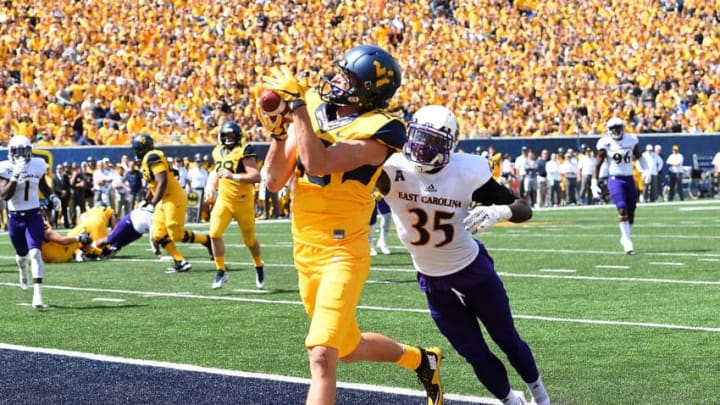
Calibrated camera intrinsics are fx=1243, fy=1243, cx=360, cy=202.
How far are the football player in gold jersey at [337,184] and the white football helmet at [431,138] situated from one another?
23 centimetres

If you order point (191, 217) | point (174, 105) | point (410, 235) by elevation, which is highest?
point (410, 235)

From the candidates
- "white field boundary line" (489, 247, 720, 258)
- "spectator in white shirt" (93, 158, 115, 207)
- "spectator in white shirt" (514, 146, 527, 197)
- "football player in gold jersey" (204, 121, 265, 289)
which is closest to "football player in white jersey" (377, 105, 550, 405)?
"football player in gold jersey" (204, 121, 265, 289)

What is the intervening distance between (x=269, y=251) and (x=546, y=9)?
80.0 feet

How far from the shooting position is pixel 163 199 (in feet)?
50.1

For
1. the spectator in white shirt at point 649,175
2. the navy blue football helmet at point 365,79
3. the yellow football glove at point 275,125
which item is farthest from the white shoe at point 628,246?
the spectator in white shirt at point 649,175

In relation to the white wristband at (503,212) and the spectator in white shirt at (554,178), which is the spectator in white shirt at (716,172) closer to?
the spectator in white shirt at (554,178)

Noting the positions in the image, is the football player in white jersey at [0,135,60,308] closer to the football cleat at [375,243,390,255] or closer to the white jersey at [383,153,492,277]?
the football cleat at [375,243,390,255]

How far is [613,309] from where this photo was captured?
10336 mm

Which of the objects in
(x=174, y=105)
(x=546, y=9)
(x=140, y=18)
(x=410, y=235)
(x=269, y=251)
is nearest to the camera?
(x=410, y=235)

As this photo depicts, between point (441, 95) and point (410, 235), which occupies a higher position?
point (410, 235)

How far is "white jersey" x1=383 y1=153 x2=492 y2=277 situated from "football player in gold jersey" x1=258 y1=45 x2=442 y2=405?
30 centimetres

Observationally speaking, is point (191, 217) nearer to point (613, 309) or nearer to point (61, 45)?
point (61, 45)

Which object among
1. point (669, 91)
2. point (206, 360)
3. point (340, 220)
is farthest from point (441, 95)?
point (340, 220)

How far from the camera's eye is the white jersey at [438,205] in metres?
5.70
